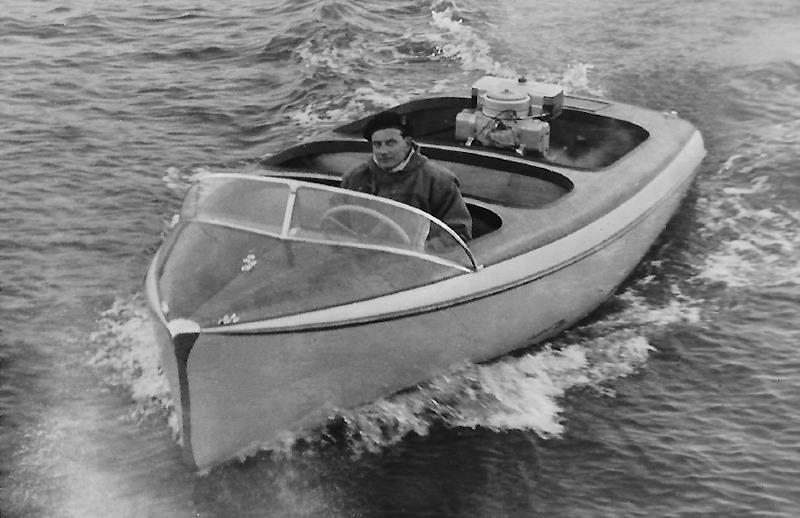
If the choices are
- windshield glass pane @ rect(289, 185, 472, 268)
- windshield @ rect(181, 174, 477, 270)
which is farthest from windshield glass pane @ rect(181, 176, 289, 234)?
windshield glass pane @ rect(289, 185, 472, 268)

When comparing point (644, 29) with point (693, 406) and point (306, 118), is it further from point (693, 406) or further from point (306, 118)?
point (693, 406)

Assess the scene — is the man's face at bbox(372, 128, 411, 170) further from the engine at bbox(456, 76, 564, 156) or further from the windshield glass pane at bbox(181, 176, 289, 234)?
the engine at bbox(456, 76, 564, 156)

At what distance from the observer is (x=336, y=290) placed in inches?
261

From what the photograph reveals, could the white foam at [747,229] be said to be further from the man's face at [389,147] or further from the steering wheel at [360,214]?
the steering wheel at [360,214]

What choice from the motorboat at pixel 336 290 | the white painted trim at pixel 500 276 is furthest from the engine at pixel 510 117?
the white painted trim at pixel 500 276

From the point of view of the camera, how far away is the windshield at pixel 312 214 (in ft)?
22.3

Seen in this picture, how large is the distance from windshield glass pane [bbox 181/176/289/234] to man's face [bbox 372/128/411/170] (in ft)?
3.48

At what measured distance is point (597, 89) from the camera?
582 inches

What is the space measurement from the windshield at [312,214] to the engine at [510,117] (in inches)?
129

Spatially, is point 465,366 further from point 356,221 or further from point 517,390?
point 356,221

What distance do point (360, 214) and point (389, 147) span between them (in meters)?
0.91

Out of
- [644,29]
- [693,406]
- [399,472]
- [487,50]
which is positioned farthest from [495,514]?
[644,29]

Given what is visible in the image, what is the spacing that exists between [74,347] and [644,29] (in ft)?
41.8

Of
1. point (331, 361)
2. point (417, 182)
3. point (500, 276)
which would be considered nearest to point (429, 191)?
point (417, 182)
